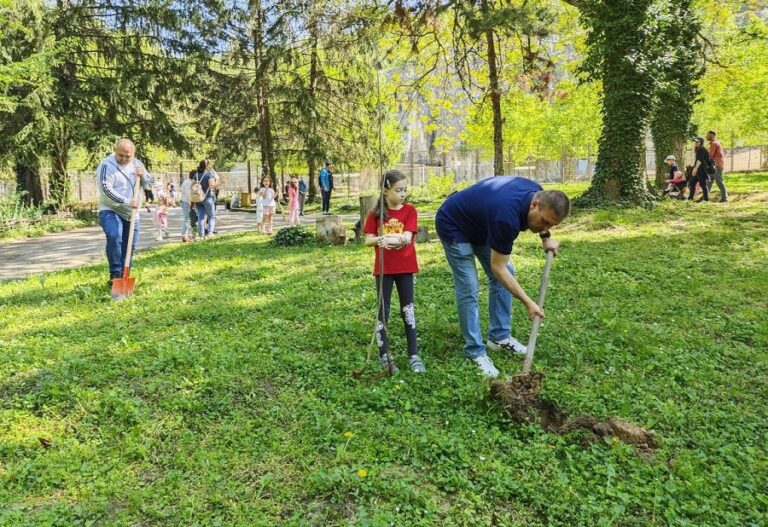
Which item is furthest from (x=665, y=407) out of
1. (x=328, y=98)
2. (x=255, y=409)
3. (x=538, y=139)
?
(x=538, y=139)

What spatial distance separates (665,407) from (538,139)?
3861 centimetres

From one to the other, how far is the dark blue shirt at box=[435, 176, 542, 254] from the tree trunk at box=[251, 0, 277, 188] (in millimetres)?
17230

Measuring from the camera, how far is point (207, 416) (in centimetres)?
378

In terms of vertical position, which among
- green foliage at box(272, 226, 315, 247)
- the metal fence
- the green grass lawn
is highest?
the metal fence

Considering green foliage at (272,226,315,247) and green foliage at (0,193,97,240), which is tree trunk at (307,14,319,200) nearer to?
green foliage at (0,193,97,240)

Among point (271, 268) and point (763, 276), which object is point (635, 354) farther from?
point (271, 268)

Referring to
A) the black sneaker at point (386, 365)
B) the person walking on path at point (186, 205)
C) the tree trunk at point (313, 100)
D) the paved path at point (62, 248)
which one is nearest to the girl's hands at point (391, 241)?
the black sneaker at point (386, 365)

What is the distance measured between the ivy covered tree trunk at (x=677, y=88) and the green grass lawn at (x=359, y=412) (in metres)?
6.90

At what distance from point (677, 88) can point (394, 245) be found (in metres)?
12.9

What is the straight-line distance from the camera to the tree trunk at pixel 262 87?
20.3 m

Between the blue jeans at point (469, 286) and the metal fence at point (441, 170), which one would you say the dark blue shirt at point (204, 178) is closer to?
the blue jeans at point (469, 286)

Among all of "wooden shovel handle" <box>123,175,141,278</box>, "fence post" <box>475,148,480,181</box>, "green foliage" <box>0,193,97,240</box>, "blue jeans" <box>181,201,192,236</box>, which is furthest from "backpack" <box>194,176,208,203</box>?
Answer: "fence post" <box>475,148,480,181</box>

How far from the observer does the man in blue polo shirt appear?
12.2 feet

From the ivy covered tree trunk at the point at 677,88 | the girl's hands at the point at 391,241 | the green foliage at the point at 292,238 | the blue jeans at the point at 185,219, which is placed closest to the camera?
the girl's hands at the point at 391,241
